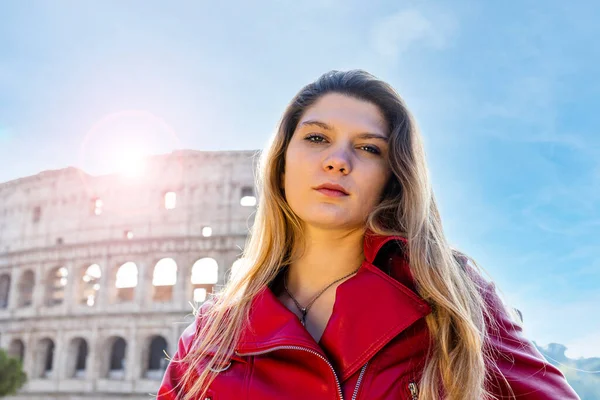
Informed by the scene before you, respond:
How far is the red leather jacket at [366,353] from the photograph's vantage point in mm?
1978

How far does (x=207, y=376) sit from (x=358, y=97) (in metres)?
1.32

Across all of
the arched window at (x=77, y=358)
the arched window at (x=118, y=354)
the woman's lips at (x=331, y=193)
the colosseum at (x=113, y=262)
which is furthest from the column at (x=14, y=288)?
the woman's lips at (x=331, y=193)

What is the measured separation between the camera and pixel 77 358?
24.5 m

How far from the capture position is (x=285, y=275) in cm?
266

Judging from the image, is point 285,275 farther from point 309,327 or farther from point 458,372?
point 458,372

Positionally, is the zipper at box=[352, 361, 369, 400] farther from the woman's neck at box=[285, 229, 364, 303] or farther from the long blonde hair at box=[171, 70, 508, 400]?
the woman's neck at box=[285, 229, 364, 303]

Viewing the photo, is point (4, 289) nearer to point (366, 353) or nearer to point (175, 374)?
point (175, 374)

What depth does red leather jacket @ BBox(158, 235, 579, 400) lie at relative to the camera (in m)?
1.98

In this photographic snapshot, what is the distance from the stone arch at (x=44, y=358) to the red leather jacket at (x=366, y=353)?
24.7 metres

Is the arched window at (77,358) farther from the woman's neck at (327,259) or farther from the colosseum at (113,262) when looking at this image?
the woman's neck at (327,259)

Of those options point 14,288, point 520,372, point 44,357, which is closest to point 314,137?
point 520,372

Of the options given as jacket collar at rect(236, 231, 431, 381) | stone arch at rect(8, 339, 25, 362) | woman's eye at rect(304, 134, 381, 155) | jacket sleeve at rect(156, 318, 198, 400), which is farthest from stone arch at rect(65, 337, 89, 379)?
woman's eye at rect(304, 134, 381, 155)

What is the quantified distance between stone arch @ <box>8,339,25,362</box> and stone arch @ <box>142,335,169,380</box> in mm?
5952

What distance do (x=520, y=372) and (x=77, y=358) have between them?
2553 centimetres
